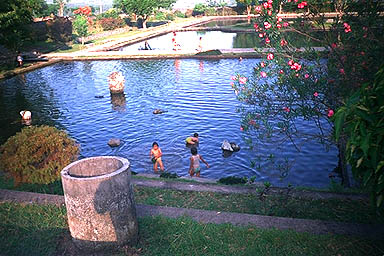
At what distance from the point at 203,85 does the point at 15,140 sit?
49.0ft

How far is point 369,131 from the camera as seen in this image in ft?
15.1

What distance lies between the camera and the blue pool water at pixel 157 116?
540 inches

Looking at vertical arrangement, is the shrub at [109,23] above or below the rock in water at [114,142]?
above

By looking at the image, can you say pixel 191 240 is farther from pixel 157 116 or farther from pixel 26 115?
pixel 26 115

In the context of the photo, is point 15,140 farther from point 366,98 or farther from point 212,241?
point 366,98

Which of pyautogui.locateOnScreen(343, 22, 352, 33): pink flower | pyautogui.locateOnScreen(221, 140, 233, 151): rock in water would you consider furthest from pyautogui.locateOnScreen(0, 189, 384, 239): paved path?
pyautogui.locateOnScreen(221, 140, 233, 151): rock in water

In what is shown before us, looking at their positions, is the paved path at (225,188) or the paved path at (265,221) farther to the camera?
the paved path at (225,188)

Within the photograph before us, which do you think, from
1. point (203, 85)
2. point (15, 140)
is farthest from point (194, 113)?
point (15, 140)

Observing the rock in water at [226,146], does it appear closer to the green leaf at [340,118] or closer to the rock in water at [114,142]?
the rock in water at [114,142]

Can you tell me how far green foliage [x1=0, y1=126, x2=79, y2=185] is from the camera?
1031 cm

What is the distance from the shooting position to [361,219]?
7574mm

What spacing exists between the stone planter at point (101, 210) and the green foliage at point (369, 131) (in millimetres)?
3833

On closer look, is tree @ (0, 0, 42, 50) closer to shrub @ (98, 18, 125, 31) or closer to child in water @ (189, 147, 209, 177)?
child in water @ (189, 147, 209, 177)

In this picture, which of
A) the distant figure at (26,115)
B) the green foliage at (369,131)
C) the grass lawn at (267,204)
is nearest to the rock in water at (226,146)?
the grass lawn at (267,204)
